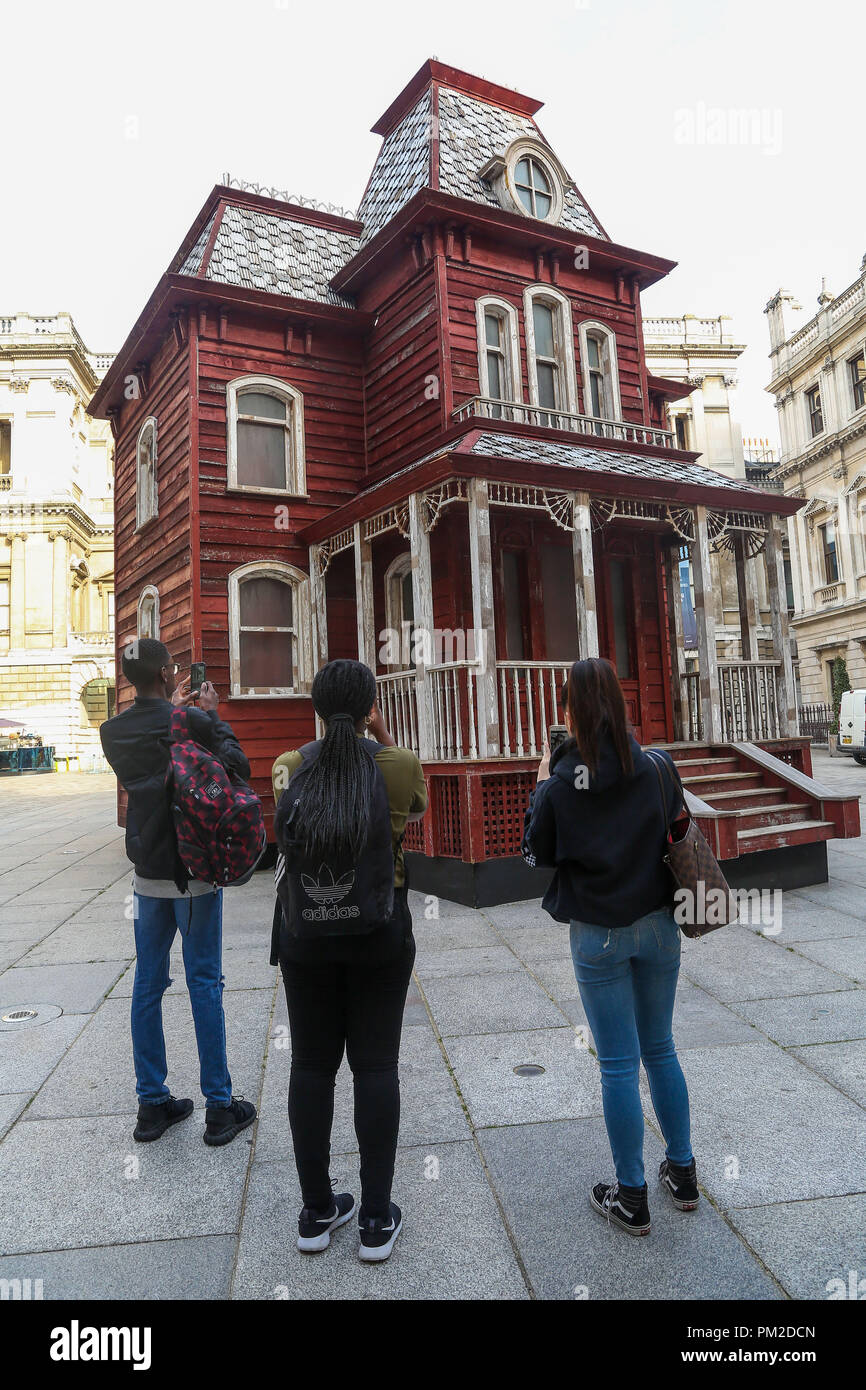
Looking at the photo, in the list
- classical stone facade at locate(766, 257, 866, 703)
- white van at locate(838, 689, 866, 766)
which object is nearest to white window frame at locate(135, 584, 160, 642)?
white van at locate(838, 689, 866, 766)

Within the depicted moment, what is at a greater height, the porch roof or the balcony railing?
the balcony railing

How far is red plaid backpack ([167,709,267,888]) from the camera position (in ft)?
11.2

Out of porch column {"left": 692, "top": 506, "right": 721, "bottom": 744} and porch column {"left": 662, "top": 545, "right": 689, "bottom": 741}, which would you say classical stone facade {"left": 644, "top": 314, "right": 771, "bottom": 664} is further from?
porch column {"left": 692, "top": 506, "right": 721, "bottom": 744}

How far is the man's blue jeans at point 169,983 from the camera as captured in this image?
3576 mm

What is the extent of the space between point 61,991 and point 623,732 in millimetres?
4729

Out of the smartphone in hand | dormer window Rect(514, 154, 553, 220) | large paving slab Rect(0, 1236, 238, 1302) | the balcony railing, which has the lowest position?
large paving slab Rect(0, 1236, 238, 1302)

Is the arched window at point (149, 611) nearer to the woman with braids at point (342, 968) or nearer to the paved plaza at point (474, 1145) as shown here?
the paved plaza at point (474, 1145)

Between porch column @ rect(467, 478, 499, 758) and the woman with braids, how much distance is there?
18.3ft

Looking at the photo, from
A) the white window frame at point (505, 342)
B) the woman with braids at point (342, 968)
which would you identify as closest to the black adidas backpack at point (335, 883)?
the woman with braids at point (342, 968)

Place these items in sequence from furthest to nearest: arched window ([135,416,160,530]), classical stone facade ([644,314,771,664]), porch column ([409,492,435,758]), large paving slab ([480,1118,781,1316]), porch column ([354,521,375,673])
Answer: classical stone facade ([644,314,771,664]) < arched window ([135,416,160,530]) < porch column ([354,521,375,673]) < porch column ([409,492,435,758]) < large paving slab ([480,1118,781,1316])

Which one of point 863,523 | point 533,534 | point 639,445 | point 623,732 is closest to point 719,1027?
point 623,732

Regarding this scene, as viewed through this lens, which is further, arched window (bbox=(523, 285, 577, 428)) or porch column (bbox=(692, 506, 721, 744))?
arched window (bbox=(523, 285, 577, 428))

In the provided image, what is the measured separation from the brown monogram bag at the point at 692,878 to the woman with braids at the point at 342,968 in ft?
3.10
